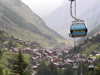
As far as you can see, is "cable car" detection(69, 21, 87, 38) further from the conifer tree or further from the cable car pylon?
the conifer tree

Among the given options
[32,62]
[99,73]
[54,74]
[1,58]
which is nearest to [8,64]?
[1,58]

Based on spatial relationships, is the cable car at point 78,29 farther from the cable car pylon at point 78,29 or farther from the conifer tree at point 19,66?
the conifer tree at point 19,66

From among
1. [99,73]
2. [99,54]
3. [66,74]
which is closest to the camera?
[99,73]

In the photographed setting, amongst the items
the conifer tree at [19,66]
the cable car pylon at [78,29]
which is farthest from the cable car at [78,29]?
the conifer tree at [19,66]

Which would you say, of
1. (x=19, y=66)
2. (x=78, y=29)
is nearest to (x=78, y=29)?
(x=78, y=29)

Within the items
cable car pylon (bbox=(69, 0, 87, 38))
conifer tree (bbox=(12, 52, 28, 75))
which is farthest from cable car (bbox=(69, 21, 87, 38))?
conifer tree (bbox=(12, 52, 28, 75))

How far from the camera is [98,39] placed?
199000mm

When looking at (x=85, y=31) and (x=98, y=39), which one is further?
(x=98, y=39)

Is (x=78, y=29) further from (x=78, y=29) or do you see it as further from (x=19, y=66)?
(x=19, y=66)

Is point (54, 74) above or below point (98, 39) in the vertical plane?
below

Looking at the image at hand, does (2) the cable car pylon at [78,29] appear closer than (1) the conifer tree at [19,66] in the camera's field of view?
Yes

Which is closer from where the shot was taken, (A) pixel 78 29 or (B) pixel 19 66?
(A) pixel 78 29

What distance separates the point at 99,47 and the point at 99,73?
14457cm

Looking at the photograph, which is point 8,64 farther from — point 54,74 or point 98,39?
point 98,39
